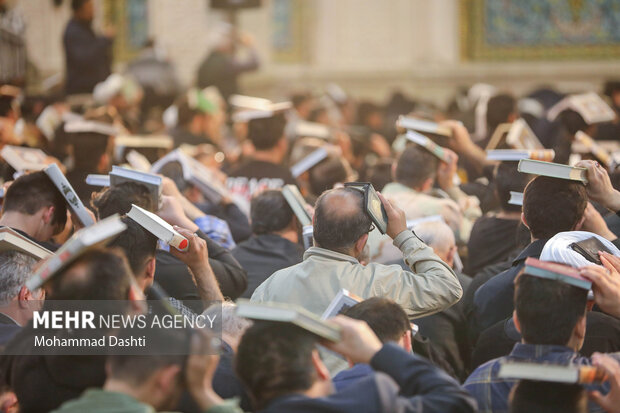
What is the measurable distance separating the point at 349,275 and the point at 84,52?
7689 mm

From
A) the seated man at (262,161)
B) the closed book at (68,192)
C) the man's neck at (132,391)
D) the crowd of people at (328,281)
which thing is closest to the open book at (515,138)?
the crowd of people at (328,281)

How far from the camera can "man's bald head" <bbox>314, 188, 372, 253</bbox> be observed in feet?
11.7

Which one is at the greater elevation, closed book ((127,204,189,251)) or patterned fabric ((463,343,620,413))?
closed book ((127,204,189,251))

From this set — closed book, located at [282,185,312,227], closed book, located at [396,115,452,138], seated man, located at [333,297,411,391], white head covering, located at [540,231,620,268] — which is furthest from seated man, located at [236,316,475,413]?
closed book, located at [396,115,452,138]

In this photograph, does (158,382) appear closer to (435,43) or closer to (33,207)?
(33,207)

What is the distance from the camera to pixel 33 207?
4.10m

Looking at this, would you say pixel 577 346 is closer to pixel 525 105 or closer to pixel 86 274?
pixel 86 274

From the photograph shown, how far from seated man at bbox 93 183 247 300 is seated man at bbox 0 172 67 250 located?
0.60ft

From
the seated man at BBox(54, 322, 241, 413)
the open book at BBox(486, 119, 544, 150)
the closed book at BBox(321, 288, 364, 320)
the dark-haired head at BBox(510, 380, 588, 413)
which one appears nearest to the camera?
the seated man at BBox(54, 322, 241, 413)

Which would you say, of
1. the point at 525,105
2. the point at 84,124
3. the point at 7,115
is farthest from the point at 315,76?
the point at 84,124

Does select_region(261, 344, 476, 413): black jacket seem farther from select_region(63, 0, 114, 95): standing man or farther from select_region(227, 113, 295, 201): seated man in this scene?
select_region(63, 0, 114, 95): standing man

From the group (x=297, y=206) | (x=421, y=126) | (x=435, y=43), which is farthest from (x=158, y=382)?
(x=435, y=43)

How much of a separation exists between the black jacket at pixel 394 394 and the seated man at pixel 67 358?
570 mm

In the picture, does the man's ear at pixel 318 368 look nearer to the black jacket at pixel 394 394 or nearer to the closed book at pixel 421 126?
the black jacket at pixel 394 394
